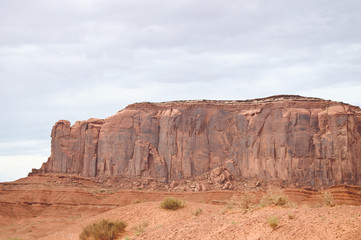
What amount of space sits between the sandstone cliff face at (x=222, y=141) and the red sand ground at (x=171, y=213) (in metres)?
6.72

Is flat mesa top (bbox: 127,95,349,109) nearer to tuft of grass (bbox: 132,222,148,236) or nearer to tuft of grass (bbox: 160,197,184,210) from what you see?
tuft of grass (bbox: 160,197,184,210)

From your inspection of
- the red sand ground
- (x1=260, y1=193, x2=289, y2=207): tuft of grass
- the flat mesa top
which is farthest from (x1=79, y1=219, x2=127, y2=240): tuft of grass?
the flat mesa top

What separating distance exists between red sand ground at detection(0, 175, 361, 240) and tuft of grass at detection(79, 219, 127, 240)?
46 cm

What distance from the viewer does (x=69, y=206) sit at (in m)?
58.2

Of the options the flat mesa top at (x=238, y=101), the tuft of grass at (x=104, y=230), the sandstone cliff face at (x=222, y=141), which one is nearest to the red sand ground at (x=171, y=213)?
the tuft of grass at (x=104, y=230)

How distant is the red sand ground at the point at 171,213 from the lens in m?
14.1

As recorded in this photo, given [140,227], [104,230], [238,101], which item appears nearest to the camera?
[104,230]

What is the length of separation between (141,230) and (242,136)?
47.5m

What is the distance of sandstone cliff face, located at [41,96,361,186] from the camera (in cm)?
6056

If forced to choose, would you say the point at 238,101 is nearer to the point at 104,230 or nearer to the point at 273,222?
the point at 104,230

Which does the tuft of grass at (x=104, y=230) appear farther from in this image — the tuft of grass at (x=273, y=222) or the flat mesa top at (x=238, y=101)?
the flat mesa top at (x=238, y=101)

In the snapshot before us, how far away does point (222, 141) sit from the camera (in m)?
69.1

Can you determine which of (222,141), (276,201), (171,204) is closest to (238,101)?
(222,141)

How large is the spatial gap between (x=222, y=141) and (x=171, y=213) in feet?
149
